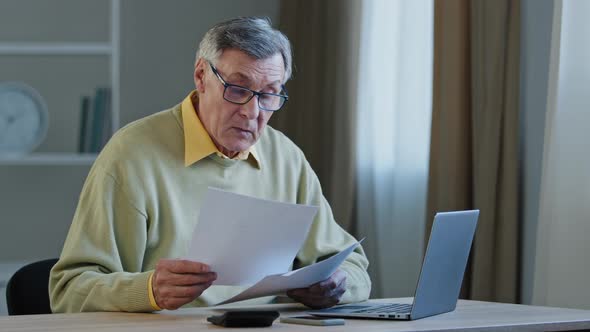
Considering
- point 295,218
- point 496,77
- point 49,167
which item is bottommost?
point 49,167

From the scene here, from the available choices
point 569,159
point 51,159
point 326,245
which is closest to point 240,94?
point 326,245

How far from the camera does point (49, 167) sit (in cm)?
435

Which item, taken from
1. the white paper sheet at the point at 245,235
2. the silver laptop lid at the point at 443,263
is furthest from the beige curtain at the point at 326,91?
the white paper sheet at the point at 245,235

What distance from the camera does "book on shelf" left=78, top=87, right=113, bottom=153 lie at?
406cm

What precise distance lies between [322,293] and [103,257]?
0.45 meters

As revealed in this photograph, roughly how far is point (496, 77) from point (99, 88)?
185 cm

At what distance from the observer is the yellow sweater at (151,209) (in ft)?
6.38

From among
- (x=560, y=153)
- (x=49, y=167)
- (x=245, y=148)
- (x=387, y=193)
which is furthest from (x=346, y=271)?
(x=49, y=167)

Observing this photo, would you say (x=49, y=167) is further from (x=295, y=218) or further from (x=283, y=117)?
(x=295, y=218)

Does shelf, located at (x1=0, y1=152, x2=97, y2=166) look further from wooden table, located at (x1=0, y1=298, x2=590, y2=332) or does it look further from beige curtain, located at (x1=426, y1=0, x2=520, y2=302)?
wooden table, located at (x1=0, y1=298, x2=590, y2=332)

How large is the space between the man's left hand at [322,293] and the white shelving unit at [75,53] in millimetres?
2126

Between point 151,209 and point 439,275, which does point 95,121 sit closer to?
point 151,209

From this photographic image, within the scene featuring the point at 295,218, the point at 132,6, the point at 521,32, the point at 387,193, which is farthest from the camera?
the point at 132,6

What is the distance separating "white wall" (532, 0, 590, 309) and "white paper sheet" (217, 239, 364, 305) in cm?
86
